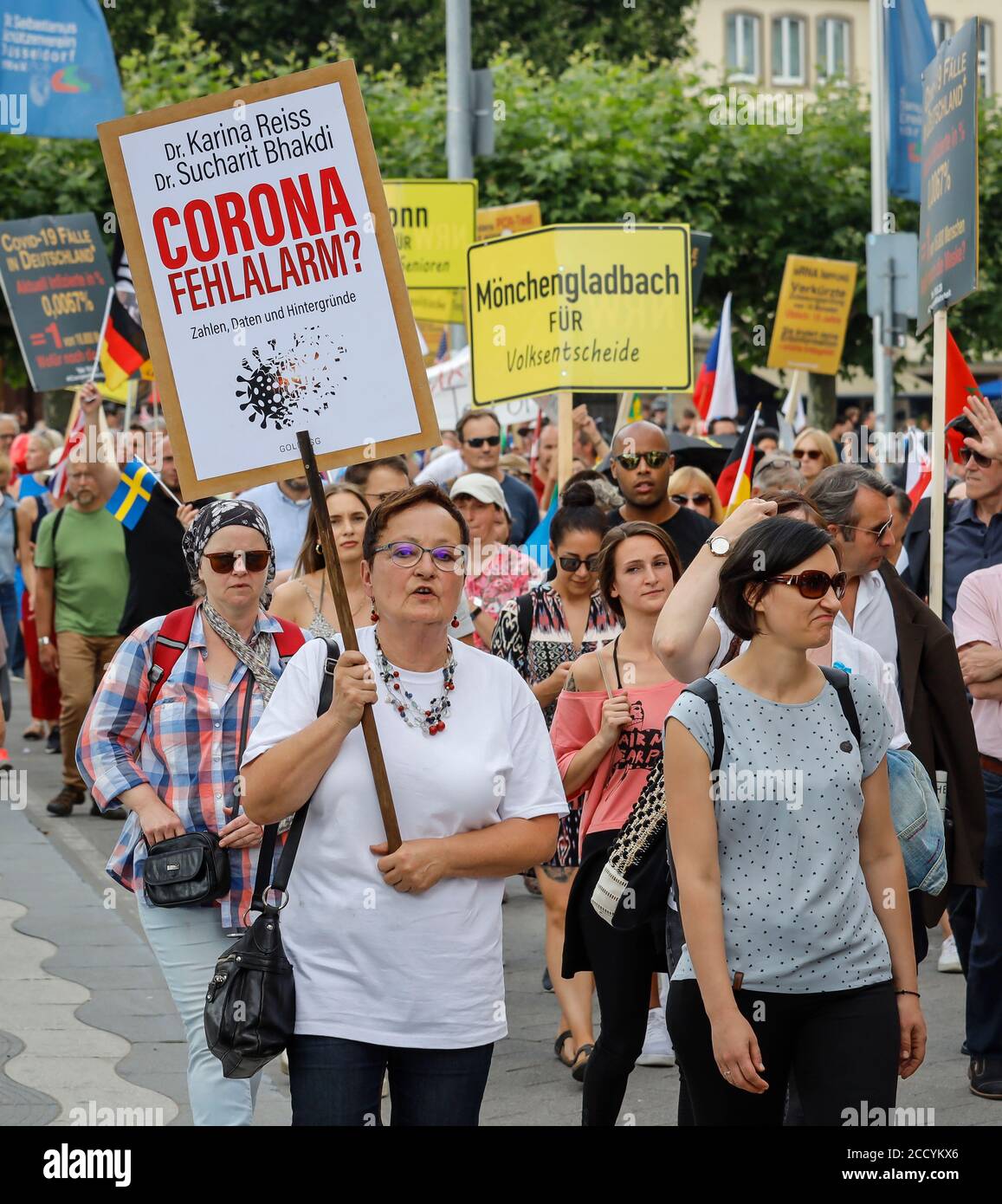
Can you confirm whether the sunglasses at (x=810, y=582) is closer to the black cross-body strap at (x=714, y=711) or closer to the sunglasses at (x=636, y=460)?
the black cross-body strap at (x=714, y=711)

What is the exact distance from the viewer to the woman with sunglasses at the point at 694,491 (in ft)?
30.0

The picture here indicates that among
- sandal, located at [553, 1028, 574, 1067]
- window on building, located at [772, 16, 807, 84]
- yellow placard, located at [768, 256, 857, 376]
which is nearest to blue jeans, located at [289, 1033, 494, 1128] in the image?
sandal, located at [553, 1028, 574, 1067]

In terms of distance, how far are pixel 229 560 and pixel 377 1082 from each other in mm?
1728

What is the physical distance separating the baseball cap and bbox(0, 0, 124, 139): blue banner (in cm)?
649

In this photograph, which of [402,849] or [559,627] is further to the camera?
[559,627]

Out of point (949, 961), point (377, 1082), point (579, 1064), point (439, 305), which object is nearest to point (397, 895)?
point (377, 1082)

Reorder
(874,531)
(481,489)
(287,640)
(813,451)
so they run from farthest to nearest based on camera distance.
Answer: (813,451) < (481,489) < (874,531) < (287,640)

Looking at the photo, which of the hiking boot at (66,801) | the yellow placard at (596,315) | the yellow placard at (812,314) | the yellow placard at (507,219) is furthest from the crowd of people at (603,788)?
the yellow placard at (507,219)

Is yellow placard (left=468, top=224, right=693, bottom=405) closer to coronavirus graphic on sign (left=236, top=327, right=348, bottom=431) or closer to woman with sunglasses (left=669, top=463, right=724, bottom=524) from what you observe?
woman with sunglasses (left=669, top=463, right=724, bottom=524)

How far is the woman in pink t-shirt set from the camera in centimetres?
506

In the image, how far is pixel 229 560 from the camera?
489 centimetres

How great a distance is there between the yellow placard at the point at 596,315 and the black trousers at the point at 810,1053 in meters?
5.83

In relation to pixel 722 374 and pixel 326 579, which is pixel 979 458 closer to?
pixel 326 579
